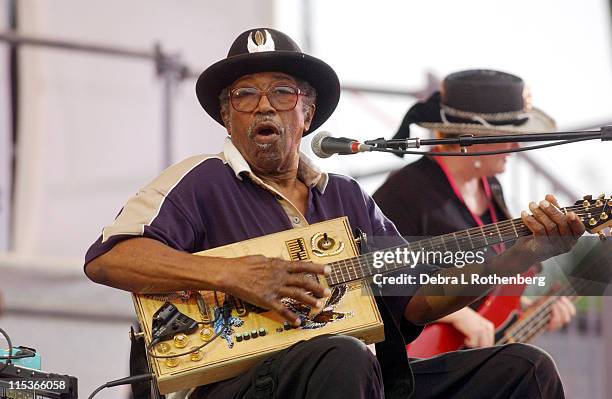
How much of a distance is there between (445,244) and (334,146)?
1.55 feet

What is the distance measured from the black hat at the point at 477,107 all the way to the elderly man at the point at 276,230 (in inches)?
38.5

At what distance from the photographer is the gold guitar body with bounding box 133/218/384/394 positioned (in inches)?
126

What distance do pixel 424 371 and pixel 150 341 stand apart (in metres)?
0.82

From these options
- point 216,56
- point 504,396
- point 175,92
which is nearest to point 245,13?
point 216,56

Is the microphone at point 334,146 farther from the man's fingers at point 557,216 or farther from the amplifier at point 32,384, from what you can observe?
the amplifier at point 32,384

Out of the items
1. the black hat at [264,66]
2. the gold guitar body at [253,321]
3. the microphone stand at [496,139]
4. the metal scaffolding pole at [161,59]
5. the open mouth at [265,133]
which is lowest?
the gold guitar body at [253,321]

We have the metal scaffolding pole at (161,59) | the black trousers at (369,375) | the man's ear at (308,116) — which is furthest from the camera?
the metal scaffolding pole at (161,59)

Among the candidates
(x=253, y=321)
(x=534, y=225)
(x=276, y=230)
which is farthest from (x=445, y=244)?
(x=253, y=321)

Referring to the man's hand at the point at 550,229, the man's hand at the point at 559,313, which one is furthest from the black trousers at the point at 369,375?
the man's hand at the point at 559,313

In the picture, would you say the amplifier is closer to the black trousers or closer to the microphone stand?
the black trousers

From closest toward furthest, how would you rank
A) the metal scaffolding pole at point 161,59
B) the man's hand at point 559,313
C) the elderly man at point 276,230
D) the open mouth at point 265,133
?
the elderly man at point 276,230
the open mouth at point 265,133
the man's hand at point 559,313
the metal scaffolding pole at point 161,59

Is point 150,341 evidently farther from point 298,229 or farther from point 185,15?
point 185,15

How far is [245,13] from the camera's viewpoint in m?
6.65

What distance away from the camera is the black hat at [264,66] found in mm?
3674
